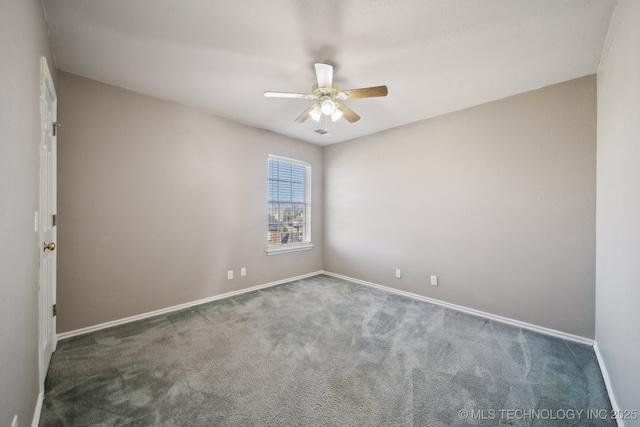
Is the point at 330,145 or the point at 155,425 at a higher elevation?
the point at 330,145

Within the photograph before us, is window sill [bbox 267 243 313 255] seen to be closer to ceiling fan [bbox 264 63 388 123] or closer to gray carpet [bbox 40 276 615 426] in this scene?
gray carpet [bbox 40 276 615 426]

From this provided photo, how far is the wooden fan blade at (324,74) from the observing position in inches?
79.1

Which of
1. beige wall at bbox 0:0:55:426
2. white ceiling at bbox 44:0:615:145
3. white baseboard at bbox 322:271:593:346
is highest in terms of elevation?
white ceiling at bbox 44:0:615:145

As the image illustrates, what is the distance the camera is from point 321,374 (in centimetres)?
192

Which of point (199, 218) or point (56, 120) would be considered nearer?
point (56, 120)

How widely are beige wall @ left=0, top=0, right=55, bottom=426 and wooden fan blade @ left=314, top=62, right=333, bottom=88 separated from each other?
1.67 m

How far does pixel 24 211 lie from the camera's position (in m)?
1.29

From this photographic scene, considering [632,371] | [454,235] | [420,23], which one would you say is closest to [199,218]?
[420,23]

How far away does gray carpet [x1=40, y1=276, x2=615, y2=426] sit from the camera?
5.07 feet

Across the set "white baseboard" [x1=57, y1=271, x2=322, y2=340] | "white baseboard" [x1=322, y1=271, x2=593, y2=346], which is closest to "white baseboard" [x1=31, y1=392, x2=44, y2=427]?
"white baseboard" [x1=57, y1=271, x2=322, y2=340]

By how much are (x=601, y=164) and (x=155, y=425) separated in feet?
12.7

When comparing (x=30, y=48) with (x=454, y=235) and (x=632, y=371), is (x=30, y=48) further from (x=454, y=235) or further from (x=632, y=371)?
(x=454, y=235)

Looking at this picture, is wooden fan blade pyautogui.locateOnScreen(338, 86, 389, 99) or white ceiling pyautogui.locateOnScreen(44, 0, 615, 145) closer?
white ceiling pyautogui.locateOnScreen(44, 0, 615, 145)

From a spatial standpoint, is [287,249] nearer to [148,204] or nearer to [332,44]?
[148,204]
